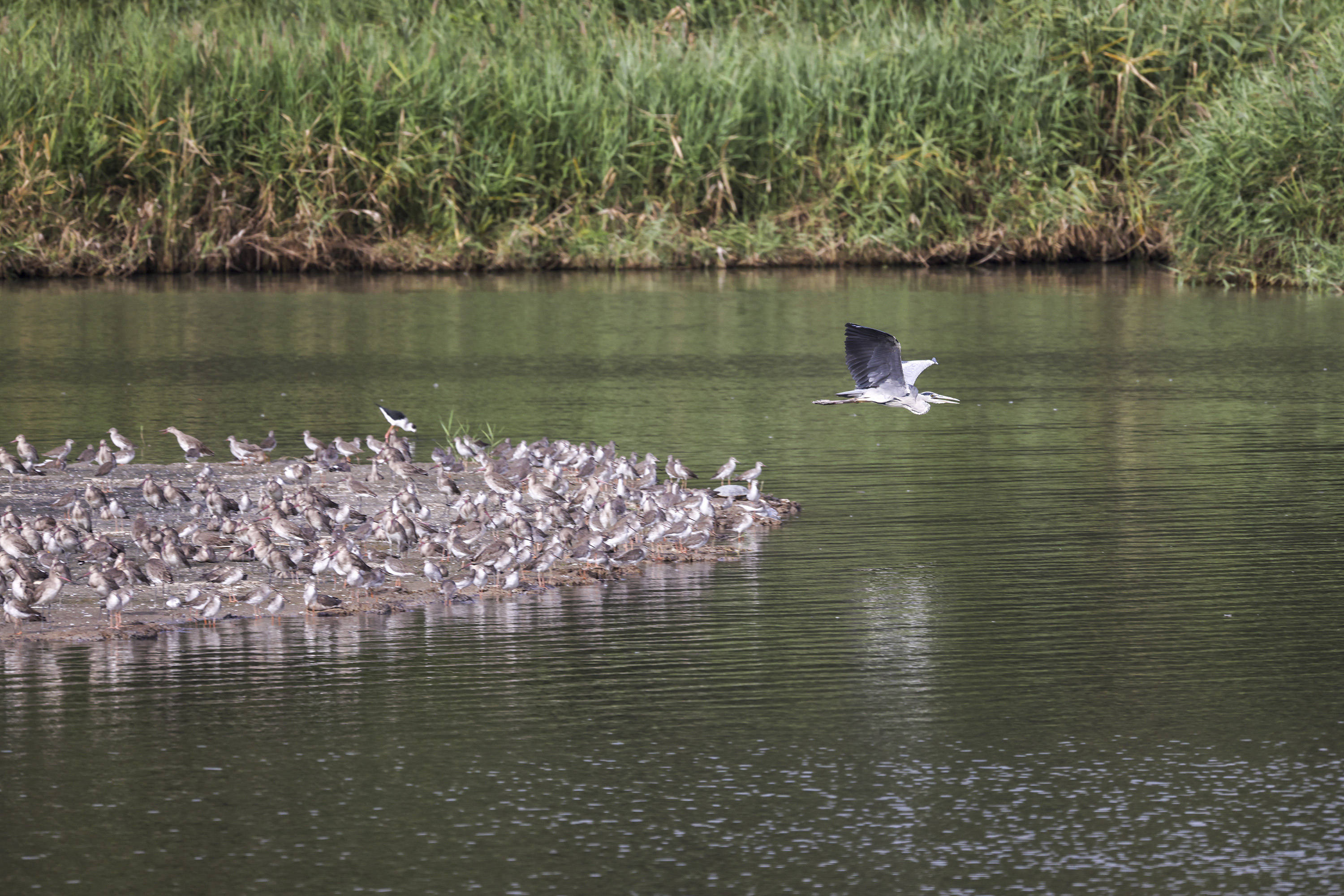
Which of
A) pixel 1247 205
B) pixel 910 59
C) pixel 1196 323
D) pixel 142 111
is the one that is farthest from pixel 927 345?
pixel 142 111

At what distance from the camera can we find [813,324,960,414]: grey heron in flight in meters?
13.2

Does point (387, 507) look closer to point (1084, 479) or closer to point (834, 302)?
point (1084, 479)

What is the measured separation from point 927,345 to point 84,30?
1914cm

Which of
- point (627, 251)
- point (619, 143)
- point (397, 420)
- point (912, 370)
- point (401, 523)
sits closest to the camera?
point (401, 523)

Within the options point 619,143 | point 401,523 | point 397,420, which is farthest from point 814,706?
point 619,143

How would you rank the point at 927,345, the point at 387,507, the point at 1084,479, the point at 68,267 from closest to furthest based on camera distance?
1. the point at 387,507
2. the point at 1084,479
3. the point at 927,345
4. the point at 68,267

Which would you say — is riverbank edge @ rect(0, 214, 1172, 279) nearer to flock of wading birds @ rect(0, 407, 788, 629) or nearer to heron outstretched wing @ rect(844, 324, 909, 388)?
flock of wading birds @ rect(0, 407, 788, 629)

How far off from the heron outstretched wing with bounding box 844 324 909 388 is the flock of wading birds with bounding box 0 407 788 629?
4.04 ft

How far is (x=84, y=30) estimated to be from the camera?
37.2 meters

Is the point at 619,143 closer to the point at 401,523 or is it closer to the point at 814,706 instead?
the point at 401,523

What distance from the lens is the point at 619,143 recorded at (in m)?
34.8

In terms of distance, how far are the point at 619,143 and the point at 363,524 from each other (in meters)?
22.0

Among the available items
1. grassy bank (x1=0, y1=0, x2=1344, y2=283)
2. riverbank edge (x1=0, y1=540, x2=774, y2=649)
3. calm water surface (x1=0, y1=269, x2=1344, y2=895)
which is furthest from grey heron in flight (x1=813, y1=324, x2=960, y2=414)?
grassy bank (x1=0, y1=0, x2=1344, y2=283)

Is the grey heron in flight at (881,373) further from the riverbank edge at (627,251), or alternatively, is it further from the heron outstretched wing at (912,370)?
the riverbank edge at (627,251)
